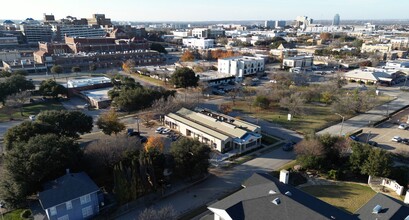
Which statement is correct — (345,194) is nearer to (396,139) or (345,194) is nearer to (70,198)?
(396,139)

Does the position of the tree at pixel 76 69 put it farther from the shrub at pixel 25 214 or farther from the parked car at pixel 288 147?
the parked car at pixel 288 147

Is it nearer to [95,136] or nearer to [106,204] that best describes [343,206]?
[106,204]

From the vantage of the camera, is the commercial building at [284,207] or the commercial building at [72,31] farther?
the commercial building at [72,31]

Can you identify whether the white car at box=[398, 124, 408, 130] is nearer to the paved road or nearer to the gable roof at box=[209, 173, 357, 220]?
the paved road

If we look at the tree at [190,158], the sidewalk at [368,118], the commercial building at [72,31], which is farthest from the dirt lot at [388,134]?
the commercial building at [72,31]

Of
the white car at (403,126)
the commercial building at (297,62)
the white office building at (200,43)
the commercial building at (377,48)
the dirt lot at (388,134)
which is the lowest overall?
the dirt lot at (388,134)

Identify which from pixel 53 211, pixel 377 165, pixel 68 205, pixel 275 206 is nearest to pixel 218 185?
pixel 275 206

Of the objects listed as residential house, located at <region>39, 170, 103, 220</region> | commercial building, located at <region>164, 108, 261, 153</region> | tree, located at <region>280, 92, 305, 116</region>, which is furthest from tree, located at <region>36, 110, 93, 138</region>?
tree, located at <region>280, 92, 305, 116</region>
